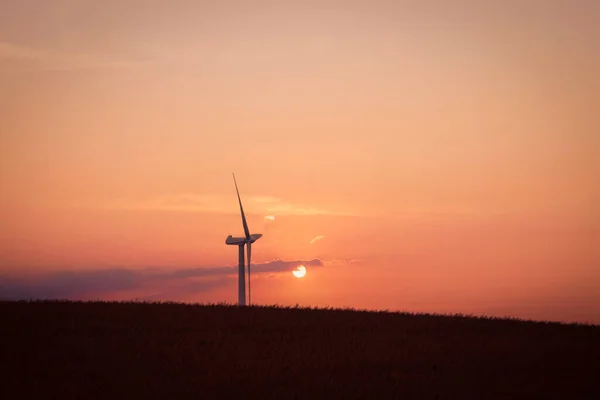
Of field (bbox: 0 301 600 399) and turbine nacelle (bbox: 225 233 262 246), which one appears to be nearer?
field (bbox: 0 301 600 399)

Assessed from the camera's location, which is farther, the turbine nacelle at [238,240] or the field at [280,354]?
the turbine nacelle at [238,240]

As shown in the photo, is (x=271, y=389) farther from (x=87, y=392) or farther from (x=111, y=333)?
(x=111, y=333)

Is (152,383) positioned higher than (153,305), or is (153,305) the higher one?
(153,305)

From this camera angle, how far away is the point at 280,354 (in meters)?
31.6

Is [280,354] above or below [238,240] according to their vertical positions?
below

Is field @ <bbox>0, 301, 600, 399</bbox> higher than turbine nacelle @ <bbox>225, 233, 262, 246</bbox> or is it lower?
lower

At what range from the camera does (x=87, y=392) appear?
83.6 feet

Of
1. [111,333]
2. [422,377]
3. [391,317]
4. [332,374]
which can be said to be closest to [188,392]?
[332,374]

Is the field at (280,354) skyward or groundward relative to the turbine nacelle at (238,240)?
groundward

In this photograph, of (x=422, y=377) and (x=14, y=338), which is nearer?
(x=422, y=377)

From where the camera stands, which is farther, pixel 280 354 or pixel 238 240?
pixel 238 240

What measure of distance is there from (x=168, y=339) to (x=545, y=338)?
16.8 m

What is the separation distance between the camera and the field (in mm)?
26292

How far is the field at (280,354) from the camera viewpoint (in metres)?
26.3
